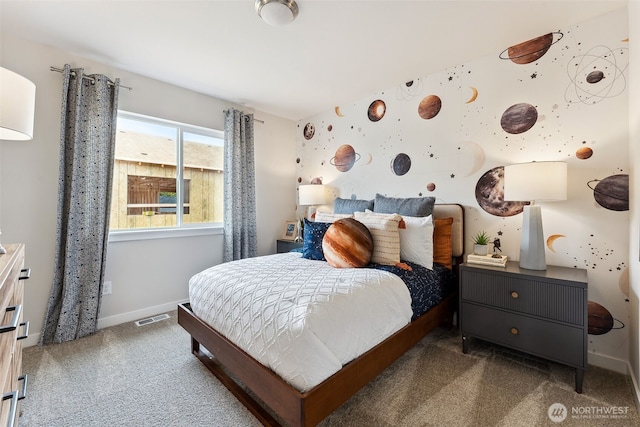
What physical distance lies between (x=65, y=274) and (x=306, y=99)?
2899 millimetres

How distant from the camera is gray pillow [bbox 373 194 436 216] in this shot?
248 cm

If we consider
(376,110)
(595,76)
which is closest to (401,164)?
(376,110)

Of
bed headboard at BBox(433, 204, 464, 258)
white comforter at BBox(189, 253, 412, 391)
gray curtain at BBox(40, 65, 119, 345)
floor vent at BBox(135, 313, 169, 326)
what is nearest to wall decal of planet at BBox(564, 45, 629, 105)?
bed headboard at BBox(433, 204, 464, 258)

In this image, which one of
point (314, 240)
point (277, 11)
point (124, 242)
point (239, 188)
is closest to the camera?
point (277, 11)

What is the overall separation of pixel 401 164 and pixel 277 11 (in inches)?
72.3

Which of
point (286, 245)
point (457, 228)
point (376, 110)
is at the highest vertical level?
point (376, 110)

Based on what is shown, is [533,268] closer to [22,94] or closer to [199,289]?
[199,289]

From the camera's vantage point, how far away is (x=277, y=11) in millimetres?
1758

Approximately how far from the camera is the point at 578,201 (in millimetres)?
2006

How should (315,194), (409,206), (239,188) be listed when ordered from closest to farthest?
(409,206)
(239,188)
(315,194)

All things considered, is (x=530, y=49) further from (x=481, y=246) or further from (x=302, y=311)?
(x=302, y=311)

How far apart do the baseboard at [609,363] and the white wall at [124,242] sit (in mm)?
3333

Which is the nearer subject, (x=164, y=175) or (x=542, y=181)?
(x=542, y=181)

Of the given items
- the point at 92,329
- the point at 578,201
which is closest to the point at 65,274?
the point at 92,329
